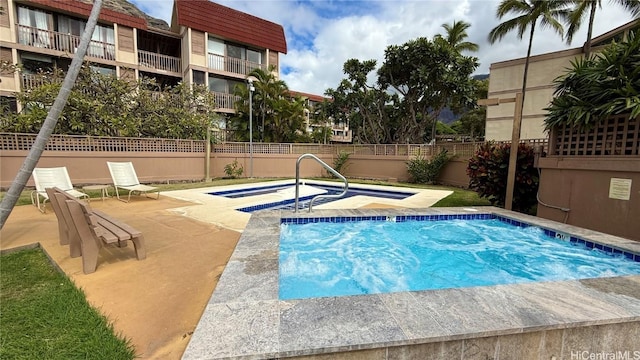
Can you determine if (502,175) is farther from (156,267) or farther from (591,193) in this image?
(156,267)

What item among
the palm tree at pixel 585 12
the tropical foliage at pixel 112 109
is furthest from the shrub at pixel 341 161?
the palm tree at pixel 585 12

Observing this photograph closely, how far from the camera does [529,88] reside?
17.6 meters

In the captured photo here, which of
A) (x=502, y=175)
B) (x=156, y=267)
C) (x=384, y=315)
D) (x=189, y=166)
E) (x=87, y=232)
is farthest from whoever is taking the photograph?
(x=189, y=166)

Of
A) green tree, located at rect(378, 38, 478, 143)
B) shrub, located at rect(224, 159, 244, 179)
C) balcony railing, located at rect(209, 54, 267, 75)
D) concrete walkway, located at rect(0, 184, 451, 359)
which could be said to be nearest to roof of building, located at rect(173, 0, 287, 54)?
balcony railing, located at rect(209, 54, 267, 75)

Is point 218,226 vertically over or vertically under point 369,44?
under

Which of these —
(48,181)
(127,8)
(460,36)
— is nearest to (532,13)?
(460,36)

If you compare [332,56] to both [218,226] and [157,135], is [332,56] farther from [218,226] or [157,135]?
[218,226]

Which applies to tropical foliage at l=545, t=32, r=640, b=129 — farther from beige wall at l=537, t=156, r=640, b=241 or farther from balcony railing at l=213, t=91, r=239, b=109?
balcony railing at l=213, t=91, r=239, b=109

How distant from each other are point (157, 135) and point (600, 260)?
15.1m

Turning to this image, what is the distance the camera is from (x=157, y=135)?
1312cm

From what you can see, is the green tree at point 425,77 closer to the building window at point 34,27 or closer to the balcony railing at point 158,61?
the balcony railing at point 158,61

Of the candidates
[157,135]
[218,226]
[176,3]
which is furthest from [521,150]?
[176,3]

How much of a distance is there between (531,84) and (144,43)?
2500 centimetres

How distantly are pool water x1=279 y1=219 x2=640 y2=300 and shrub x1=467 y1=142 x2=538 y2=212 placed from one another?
1.64 metres
